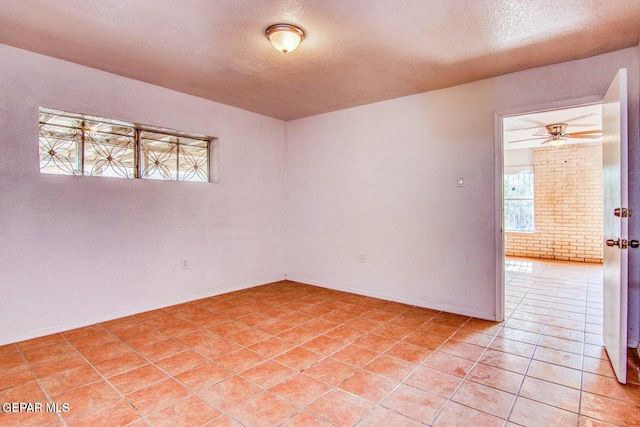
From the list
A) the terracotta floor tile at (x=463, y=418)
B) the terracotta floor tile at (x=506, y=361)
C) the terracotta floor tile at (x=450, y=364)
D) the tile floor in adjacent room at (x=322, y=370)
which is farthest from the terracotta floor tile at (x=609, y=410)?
the terracotta floor tile at (x=450, y=364)

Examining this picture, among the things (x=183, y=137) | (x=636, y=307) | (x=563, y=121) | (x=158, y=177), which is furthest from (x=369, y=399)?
(x=563, y=121)

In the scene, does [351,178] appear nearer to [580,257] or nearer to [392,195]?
[392,195]

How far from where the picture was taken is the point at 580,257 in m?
6.63

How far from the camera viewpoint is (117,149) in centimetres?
346

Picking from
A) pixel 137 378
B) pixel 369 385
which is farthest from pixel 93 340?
pixel 369 385

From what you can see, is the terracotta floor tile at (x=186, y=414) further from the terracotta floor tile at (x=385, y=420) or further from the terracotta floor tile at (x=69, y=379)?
the terracotta floor tile at (x=385, y=420)

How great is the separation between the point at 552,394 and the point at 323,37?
2.88m

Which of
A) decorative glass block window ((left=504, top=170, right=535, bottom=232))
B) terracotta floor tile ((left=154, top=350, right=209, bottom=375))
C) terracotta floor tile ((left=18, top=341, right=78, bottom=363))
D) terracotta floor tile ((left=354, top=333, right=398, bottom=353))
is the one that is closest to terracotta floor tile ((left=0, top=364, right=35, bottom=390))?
Answer: terracotta floor tile ((left=18, top=341, right=78, bottom=363))

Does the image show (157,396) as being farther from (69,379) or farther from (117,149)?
(117,149)

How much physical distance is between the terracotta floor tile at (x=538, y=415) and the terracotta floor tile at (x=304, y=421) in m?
1.03

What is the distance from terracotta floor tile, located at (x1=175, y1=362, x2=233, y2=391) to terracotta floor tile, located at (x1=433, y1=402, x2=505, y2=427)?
136cm

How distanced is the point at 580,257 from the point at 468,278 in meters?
4.90

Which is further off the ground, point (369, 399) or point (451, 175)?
point (451, 175)

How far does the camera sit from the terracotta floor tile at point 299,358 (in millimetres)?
2373
